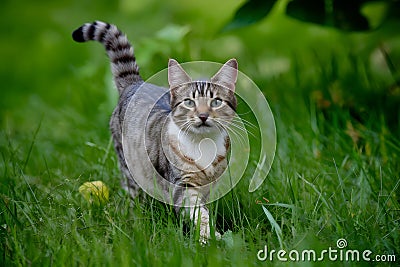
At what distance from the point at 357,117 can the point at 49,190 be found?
2010 mm

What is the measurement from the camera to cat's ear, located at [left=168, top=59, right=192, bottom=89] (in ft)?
8.82

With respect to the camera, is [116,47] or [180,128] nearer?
[180,128]

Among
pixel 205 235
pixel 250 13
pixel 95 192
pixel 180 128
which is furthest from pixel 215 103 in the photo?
pixel 250 13

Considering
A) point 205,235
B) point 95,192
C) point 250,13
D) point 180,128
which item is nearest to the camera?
point 205,235

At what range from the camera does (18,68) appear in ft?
21.3

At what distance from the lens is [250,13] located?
158 inches

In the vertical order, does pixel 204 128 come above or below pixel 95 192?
above

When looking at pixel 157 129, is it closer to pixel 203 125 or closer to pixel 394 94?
pixel 203 125

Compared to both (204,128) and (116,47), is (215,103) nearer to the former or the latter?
(204,128)

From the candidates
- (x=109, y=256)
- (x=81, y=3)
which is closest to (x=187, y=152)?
(x=109, y=256)

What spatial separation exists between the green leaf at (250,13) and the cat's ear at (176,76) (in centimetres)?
133

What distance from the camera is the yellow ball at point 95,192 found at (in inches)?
116

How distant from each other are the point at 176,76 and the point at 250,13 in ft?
4.79

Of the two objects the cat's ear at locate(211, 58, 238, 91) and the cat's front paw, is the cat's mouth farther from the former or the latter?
the cat's front paw
